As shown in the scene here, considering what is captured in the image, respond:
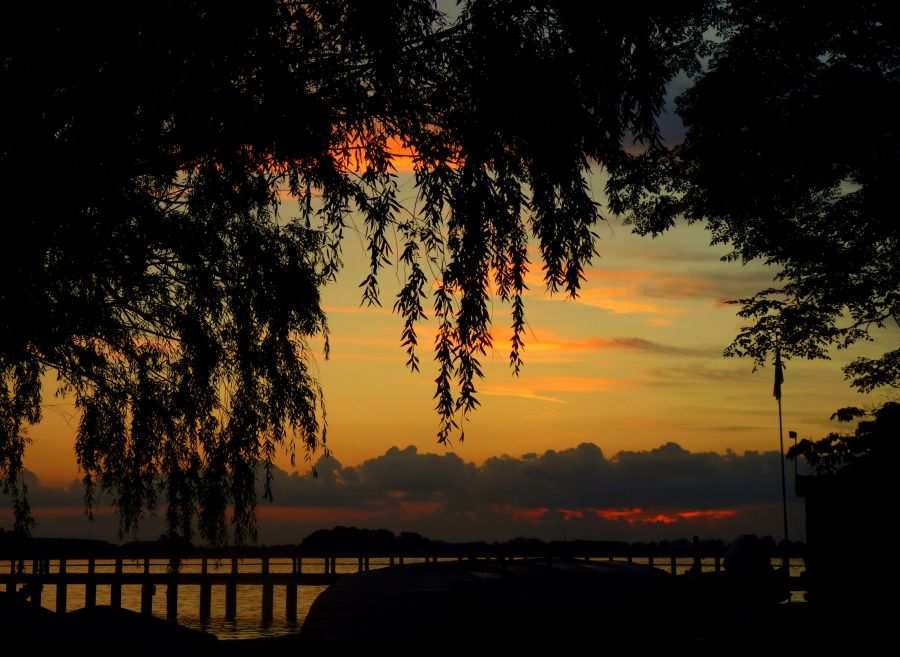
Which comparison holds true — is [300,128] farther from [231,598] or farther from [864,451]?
[231,598]

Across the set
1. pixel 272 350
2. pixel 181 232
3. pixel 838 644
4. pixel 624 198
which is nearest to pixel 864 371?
pixel 624 198

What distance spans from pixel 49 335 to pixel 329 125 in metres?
3.64

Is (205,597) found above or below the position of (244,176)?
below

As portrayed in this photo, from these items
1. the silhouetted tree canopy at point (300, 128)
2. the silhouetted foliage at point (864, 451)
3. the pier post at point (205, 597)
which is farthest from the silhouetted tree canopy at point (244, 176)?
the pier post at point (205, 597)

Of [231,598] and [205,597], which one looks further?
[231,598]

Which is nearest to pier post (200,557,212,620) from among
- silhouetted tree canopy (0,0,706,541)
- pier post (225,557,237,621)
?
pier post (225,557,237,621)

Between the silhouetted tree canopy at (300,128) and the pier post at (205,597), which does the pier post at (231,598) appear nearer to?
the pier post at (205,597)

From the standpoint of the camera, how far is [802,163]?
20234 mm

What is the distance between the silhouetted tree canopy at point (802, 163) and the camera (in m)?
19.5

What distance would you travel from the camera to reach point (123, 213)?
8617 millimetres

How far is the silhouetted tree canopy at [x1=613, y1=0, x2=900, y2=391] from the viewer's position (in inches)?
770

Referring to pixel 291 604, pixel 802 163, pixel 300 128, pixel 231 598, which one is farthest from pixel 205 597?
pixel 300 128

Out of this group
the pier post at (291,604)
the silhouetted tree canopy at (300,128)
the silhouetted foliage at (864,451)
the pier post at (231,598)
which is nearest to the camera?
the silhouetted tree canopy at (300,128)

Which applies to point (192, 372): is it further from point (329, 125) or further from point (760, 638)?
point (760, 638)
